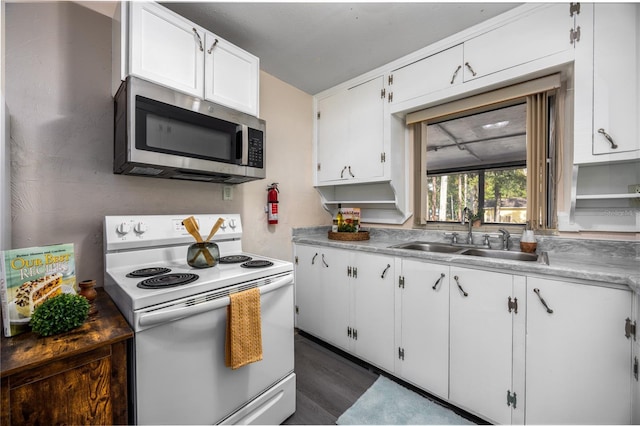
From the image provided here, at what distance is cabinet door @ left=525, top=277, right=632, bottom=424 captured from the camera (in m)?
1.14

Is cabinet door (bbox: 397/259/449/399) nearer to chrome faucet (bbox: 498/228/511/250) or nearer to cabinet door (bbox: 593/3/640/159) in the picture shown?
→ chrome faucet (bbox: 498/228/511/250)

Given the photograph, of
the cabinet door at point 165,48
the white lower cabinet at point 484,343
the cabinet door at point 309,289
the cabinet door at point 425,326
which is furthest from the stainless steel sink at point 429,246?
the cabinet door at point 165,48

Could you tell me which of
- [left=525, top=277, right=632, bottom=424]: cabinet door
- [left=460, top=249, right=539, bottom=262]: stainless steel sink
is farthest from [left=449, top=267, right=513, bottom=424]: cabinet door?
[left=460, top=249, right=539, bottom=262]: stainless steel sink

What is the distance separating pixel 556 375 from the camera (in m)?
1.27

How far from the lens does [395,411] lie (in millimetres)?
1581

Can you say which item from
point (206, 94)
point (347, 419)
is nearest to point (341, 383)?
point (347, 419)

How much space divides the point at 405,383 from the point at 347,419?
0.53 meters

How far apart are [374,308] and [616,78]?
192 centimetres

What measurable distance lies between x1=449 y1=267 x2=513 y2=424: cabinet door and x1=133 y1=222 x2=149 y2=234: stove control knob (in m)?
1.84

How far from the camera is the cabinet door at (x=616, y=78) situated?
1.33m

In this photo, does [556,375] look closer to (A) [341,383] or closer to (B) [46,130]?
(A) [341,383]

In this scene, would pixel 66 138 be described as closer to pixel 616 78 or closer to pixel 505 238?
pixel 505 238

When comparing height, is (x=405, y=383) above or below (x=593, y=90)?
below

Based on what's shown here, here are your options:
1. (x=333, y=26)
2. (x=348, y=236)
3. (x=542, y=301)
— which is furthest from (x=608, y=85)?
(x=348, y=236)
